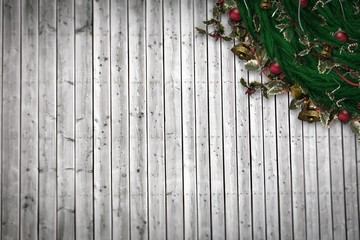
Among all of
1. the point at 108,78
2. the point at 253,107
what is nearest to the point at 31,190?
the point at 108,78

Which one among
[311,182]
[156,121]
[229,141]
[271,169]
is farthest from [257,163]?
[156,121]

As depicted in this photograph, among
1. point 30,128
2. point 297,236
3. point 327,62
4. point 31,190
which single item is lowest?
point 297,236

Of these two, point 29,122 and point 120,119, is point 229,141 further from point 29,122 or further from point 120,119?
point 29,122

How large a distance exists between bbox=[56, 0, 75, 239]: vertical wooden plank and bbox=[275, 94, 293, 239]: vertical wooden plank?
3.42 ft

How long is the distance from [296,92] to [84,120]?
108cm

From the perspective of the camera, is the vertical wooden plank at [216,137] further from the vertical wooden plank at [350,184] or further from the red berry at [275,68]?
the vertical wooden plank at [350,184]

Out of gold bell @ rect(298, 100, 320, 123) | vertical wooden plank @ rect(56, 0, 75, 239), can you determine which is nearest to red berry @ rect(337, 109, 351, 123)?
gold bell @ rect(298, 100, 320, 123)

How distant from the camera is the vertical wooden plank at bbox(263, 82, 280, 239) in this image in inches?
78.2

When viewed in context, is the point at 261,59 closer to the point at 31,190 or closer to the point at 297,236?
the point at 297,236

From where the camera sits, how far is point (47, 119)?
202 cm

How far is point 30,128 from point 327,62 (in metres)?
1.52

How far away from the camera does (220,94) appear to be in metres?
2.03

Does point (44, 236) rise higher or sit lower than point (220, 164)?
lower

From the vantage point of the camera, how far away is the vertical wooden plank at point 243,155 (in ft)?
6.51
